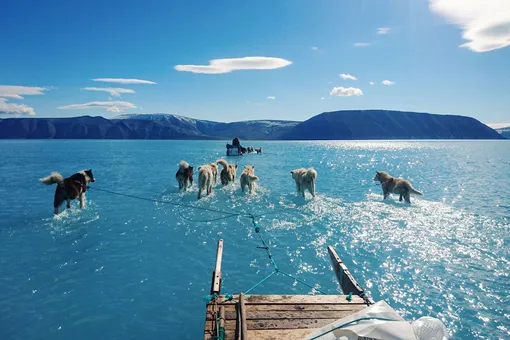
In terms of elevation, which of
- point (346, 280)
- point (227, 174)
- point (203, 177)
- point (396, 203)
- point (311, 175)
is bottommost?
point (396, 203)

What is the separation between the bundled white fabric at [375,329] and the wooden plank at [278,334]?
71 centimetres

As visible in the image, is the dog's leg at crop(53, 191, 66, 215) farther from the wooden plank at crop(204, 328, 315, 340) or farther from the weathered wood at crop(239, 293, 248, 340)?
the wooden plank at crop(204, 328, 315, 340)

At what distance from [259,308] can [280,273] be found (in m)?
3.23

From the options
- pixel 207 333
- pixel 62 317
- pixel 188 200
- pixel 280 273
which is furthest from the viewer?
pixel 188 200

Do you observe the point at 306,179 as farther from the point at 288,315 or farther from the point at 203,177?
the point at 288,315

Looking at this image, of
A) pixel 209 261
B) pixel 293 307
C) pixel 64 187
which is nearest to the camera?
pixel 293 307

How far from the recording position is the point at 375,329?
4051 millimetres

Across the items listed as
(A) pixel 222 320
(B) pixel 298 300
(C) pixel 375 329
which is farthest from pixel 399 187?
(A) pixel 222 320

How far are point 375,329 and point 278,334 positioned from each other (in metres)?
1.74

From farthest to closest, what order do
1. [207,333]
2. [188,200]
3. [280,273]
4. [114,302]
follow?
1. [188,200]
2. [280,273]
3. [114,302]
4. [207,333]

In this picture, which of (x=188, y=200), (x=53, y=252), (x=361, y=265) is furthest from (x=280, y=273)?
(x=188, y=200)

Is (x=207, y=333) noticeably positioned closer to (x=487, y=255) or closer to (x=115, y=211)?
(x=487, y=255)

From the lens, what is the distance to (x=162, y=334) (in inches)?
249

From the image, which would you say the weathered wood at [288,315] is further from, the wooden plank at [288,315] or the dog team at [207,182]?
the dog team at [207,182]
